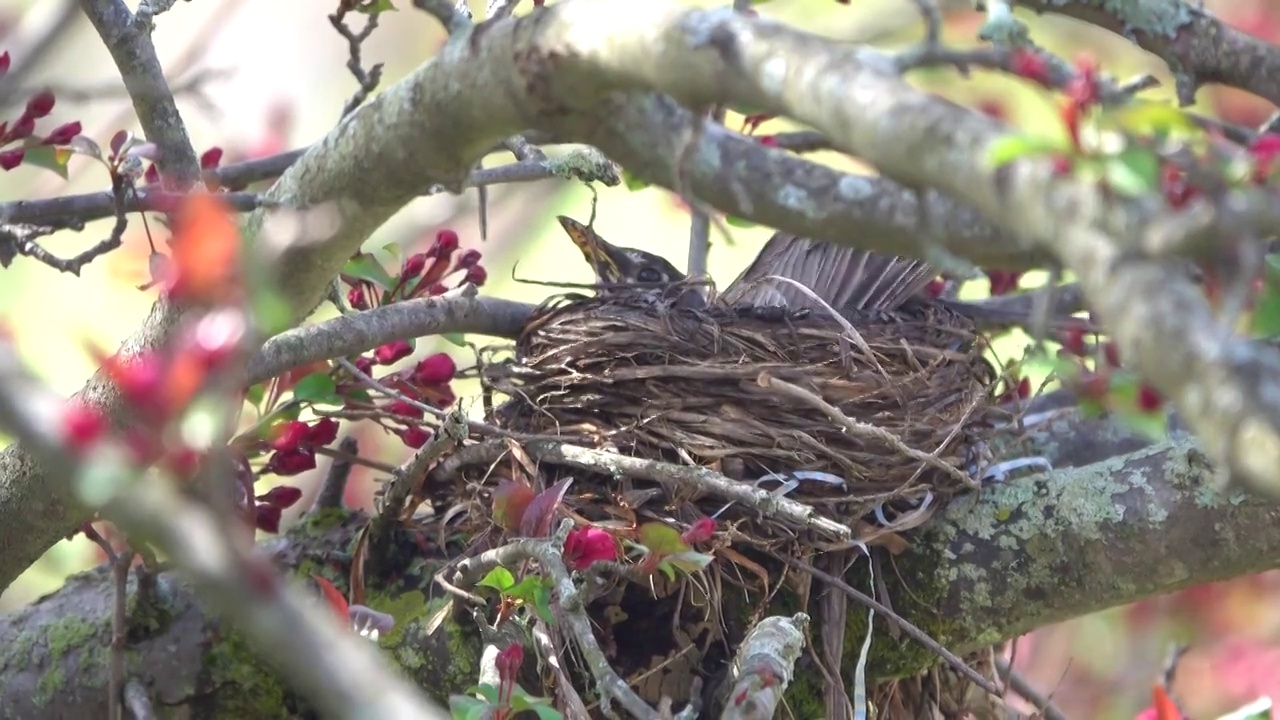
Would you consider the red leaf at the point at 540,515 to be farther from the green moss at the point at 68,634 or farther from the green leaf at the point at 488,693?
the green moss at the point at 68,634

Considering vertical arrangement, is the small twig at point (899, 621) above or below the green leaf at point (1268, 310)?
below

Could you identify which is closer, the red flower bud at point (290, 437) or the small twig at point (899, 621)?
the small twig at point (899, 621)

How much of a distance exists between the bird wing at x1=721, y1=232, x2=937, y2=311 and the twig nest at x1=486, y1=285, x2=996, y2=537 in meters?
0.21

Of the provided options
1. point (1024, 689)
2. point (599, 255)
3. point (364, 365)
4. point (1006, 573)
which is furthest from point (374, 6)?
point (1024, 689)

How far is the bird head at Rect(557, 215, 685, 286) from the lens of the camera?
3.25m

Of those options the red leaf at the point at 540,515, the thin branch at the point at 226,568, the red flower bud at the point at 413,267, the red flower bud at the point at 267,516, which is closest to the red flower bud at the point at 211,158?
the red flower bud at the point at 413,267

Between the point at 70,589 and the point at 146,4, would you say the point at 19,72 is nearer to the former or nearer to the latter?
the point at 146,4

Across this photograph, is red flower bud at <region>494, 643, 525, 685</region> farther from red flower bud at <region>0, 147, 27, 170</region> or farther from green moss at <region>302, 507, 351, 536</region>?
red flower bud at <region>0, 147, 27, 170</region>

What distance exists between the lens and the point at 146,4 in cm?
190

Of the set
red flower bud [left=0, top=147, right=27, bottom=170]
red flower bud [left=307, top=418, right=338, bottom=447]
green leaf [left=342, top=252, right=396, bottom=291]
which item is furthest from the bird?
red flower bud [left=0, top=147, right=27, bottom=170]

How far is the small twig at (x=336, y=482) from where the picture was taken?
2.53 m

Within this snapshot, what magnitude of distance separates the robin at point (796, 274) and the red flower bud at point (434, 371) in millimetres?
425

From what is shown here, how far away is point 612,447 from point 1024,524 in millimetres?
690

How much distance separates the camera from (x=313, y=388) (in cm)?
223
